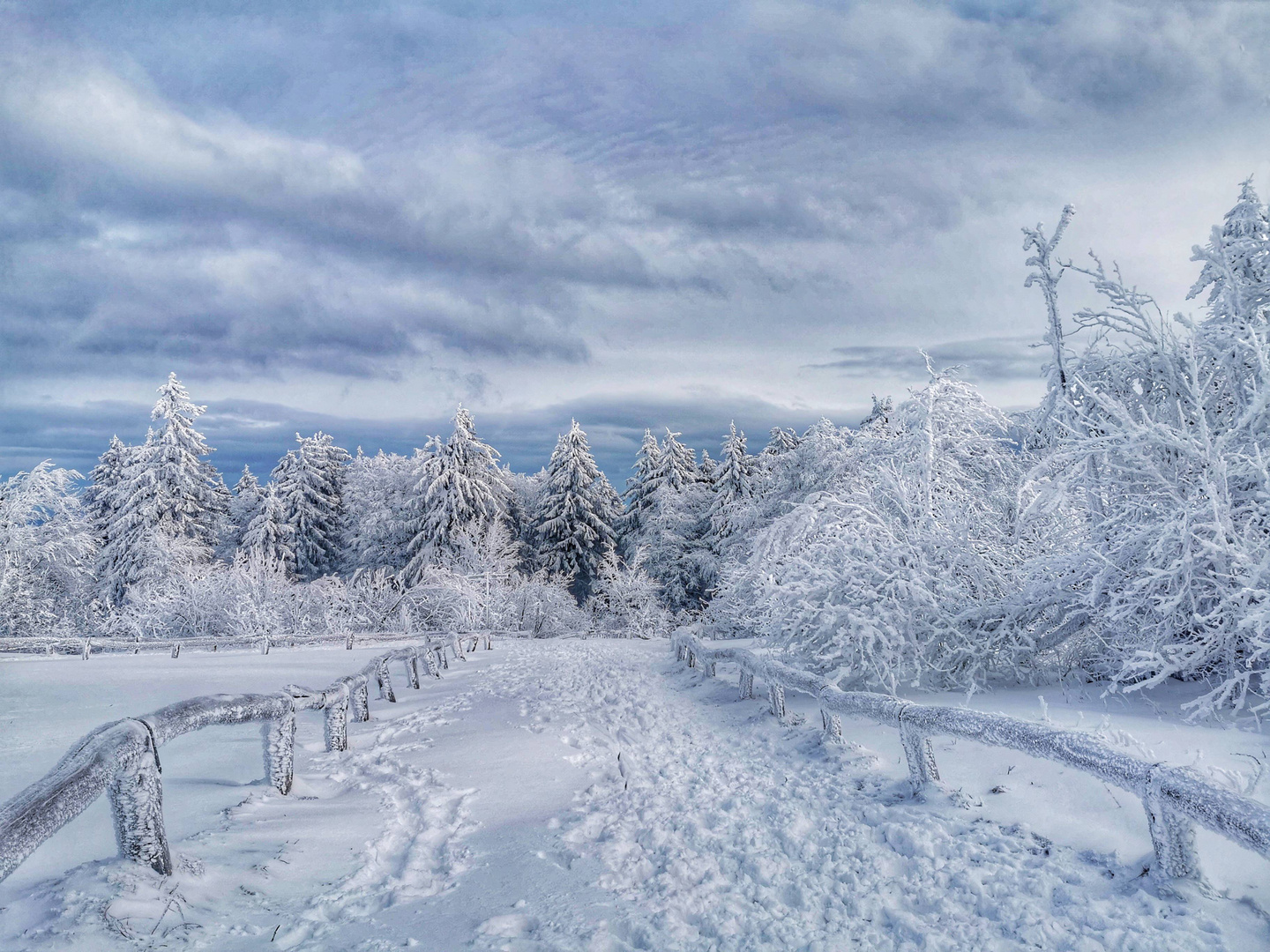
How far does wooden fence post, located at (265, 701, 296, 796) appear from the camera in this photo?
225 inches

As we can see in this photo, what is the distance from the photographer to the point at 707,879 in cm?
414

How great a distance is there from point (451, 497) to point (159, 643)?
19.8 m

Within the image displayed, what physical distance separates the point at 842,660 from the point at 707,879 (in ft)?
18.7

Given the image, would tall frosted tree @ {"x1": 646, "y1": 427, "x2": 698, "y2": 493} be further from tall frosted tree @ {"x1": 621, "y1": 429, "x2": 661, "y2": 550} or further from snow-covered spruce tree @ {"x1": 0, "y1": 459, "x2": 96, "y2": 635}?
snow-covered spruce tree @ {"x1": 0, "y1": 459, "x2": 96, "y2": 635}

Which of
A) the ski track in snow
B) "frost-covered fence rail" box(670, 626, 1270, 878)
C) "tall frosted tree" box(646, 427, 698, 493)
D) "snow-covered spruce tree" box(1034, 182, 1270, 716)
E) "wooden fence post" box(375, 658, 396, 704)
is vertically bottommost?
"wooden fence post" box(375, 658, 396, 704)

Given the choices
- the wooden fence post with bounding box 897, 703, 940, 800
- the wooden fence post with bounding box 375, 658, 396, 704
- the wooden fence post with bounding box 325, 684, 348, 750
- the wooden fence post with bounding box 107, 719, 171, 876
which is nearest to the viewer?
the wooden fence post with bounding box 107, 719, 171, 876

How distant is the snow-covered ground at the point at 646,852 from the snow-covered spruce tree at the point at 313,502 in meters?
35.9

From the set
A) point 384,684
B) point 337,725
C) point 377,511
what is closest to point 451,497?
point 377,511

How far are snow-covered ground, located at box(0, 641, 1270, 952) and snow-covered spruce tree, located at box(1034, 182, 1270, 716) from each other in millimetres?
806

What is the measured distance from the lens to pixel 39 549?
96.7ft

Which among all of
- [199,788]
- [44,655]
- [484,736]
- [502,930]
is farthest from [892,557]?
[44,655]

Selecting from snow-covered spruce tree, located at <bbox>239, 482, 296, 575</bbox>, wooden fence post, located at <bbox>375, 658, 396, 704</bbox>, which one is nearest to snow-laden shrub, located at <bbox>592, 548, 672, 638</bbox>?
snow-covered spruce tree, located at <bbox>239, 482, 296, 575</bbox>

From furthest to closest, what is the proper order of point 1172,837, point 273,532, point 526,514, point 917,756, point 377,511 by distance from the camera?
point 526,514, point 377,511, point 273,532, point 917,756, point 1172,837

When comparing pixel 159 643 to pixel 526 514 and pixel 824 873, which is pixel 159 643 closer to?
pixel 824 873
